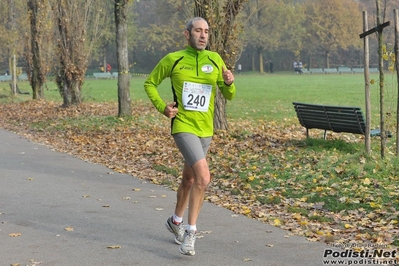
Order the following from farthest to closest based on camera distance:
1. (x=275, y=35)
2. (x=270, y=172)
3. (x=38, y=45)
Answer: (x=275, y=35), (x=38, y=45), (x=270, y=172)

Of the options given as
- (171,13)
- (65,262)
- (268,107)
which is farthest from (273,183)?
(171,13)

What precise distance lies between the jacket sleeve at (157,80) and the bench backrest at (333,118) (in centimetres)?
705

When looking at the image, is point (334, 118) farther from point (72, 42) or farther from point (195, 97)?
point (72, 42)

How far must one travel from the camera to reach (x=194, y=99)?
718 centimetres

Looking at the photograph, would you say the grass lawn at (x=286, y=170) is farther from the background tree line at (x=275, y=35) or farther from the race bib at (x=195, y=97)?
the background tree line at (x=275, y=35)

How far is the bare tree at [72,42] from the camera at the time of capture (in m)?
27.7

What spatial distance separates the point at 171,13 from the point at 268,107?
169 ft

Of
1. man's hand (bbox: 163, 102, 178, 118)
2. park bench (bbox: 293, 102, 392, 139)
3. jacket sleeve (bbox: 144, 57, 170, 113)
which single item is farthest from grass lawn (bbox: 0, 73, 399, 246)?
jacket sleeve (bbox: 144, 57, 170, 113)

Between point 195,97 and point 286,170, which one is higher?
point 195,97

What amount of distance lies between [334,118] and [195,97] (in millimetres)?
7815

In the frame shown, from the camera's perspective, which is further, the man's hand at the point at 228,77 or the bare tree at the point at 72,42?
the bare tree at the point at 72,42

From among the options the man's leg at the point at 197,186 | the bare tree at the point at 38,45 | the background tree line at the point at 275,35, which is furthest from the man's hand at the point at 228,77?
A: the background tree line at the point at 275,35

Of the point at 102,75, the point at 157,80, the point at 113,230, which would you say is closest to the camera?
the point at 157,80

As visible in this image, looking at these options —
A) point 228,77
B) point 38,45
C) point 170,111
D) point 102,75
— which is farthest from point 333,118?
point 102,75
